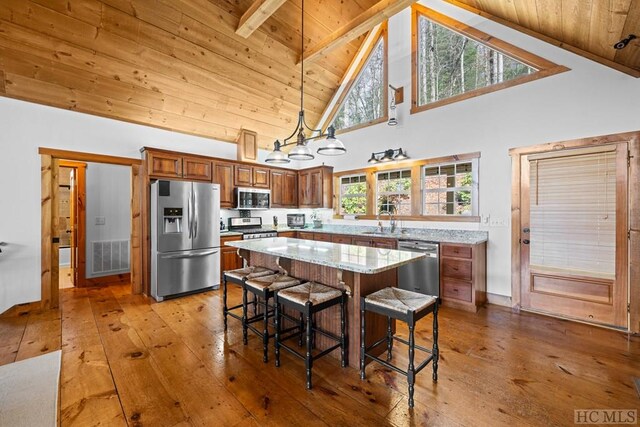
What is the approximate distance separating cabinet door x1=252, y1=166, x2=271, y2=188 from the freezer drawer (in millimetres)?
1691

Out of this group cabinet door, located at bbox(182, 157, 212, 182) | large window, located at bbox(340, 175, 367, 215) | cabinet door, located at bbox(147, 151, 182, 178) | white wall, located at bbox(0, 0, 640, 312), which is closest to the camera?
white wall, located at bbox(0, 0, 640, 312)

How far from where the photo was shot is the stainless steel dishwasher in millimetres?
3844

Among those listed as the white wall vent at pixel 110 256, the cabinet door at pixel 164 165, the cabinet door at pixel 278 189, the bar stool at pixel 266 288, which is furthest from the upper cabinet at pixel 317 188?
the white wall vent at pixel 110 256

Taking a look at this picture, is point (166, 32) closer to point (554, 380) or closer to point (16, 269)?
point (16, 269)

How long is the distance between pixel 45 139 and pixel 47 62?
1.00m

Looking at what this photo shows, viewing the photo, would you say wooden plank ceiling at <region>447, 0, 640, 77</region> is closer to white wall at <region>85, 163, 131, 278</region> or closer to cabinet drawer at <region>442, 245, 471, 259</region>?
cabinet drawer at <region>442, 245, 471, 259</region>

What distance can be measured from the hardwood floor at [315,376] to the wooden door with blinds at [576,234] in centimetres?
28

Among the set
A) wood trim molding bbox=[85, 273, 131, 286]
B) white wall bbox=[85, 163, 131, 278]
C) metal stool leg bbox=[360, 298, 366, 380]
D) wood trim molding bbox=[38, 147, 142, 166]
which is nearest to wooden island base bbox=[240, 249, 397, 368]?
metal stool leg bbox=[360, 298, 366, 380]

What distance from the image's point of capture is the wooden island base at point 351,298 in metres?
2.31

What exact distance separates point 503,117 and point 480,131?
0.31 m

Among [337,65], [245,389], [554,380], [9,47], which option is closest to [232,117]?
[337,65]

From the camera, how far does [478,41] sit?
4051 mm

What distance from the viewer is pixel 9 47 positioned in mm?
3053

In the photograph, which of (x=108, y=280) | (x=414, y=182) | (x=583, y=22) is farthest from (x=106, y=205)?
(x=583, y=22)
